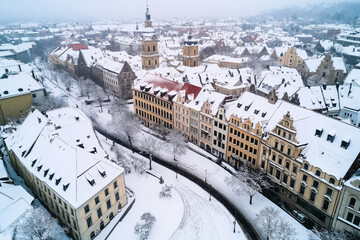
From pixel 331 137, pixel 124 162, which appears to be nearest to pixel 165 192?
pixel 124 162

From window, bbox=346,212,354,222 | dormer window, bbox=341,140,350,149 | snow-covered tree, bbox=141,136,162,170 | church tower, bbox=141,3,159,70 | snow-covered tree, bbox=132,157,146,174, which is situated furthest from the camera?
church tower, bbox=141,3,159,70

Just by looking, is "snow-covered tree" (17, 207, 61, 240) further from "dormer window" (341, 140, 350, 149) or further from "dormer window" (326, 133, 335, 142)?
"dormer window" (341, 140, 350, 149)

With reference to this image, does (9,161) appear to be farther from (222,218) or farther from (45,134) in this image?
(222,218)

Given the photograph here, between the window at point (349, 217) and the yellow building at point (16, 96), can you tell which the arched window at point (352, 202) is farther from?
the yellow building at point (16, 96)

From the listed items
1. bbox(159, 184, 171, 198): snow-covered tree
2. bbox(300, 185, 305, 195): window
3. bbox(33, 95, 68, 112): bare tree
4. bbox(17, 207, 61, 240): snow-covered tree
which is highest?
bbox(33, 95, 68, 112): bare tree

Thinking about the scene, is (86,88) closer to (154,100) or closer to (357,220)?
(154,100)

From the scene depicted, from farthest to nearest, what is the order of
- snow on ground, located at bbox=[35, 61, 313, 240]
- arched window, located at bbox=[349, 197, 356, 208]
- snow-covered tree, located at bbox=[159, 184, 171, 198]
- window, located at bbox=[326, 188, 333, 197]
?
1. snow-covered tree, located at bbox=[159, 184, 171, 198]
2. snow on ground, located at bbox=[35, 61, 313, 240]
3. window, located at bbox=[326, 188, 333, 197]
4. arched window, located at bbox=[349, 197, 356, 208]

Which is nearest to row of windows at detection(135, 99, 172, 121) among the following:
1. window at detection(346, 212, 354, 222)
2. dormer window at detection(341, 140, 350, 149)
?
dormer window at detection(341, 140, 350, 149)
